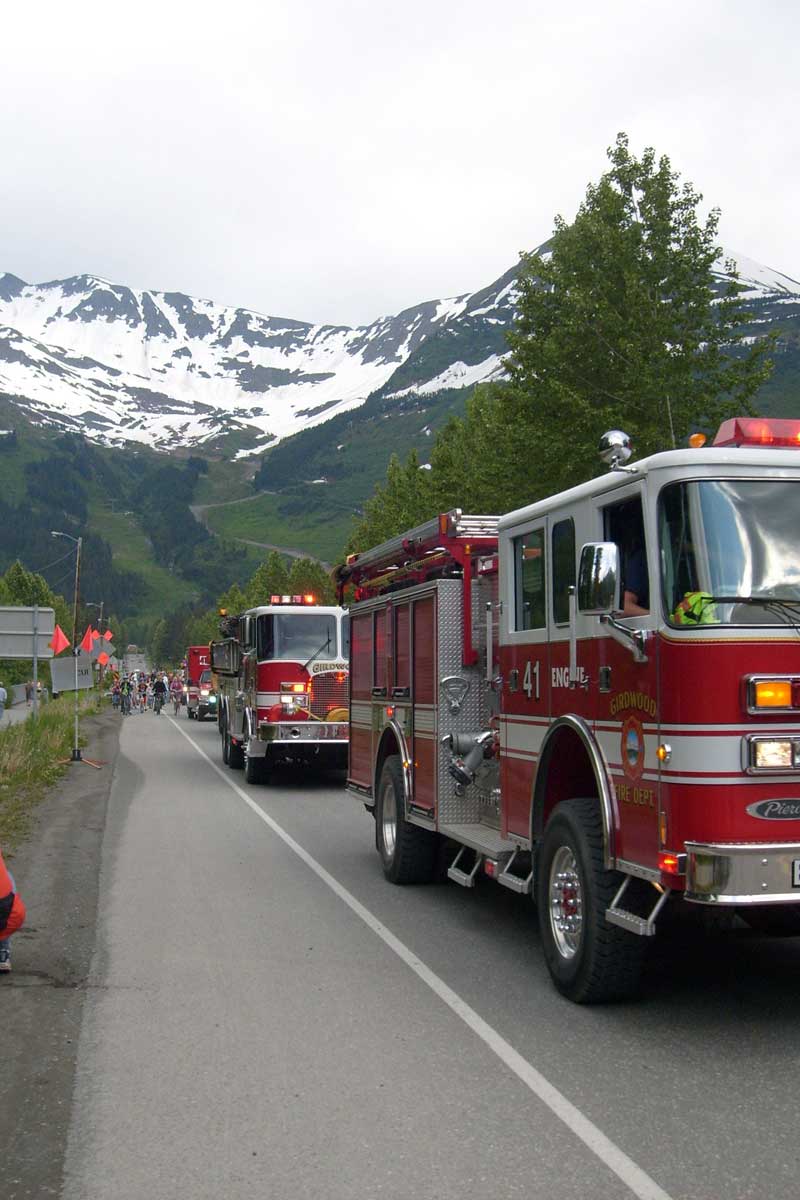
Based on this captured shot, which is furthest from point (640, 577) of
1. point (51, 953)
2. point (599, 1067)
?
point (51, 953)

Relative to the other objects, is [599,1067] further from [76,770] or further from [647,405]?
[76,770]

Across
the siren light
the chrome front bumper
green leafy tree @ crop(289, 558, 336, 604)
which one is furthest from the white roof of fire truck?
green leafy tree @ crop(289, 558, 336, 604)

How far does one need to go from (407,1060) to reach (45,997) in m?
2.32

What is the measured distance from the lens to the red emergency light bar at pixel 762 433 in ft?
20.9

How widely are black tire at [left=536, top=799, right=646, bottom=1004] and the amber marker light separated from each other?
1.27 m

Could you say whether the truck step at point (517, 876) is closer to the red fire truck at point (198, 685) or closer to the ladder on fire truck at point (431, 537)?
the ladder on fire truck at point (431, 537)

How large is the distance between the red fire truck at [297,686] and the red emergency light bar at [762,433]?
13547mm

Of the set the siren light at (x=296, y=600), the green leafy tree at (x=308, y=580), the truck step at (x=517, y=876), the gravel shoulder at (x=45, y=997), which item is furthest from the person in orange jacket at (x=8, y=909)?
the green leafy tree at (x=308, y=580)

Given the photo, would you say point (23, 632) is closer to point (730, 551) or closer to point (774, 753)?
point (730, 551)

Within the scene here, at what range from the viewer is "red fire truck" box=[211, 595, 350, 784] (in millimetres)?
19547

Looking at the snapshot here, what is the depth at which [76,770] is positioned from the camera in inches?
910

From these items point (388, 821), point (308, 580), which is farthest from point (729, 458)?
point (308, 580)

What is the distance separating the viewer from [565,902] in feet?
A: 22.7

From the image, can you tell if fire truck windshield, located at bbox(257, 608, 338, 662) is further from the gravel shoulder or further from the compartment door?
the compartment door
